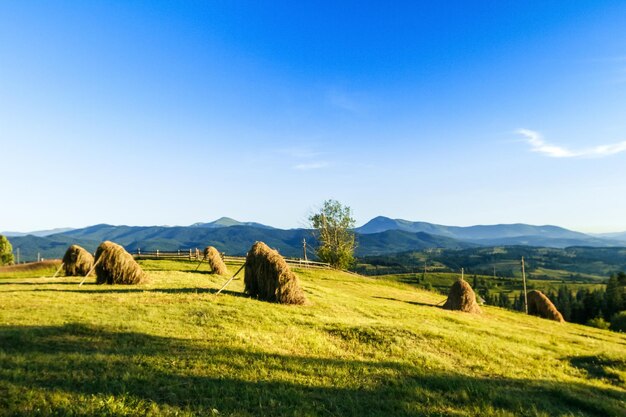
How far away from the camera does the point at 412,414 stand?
7.64m

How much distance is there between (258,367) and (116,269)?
1841cm

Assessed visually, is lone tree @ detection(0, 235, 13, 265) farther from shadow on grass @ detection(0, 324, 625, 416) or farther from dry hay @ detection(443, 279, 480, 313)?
dry hay @ detection(443, 279, 480, 313)

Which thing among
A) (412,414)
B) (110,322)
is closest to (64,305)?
(110,322)

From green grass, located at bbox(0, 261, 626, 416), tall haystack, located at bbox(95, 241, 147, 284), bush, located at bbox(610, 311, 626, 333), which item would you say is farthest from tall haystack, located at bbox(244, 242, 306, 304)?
bush, located at bbox(610, 311, 626, 333)

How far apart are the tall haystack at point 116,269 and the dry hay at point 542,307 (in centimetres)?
4334

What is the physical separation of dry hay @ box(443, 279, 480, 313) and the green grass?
12.8 metres

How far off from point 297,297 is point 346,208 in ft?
189

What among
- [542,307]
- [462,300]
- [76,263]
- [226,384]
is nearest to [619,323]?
[542,307]

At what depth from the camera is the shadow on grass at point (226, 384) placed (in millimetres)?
7023

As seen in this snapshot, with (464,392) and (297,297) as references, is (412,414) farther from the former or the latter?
(297,297)

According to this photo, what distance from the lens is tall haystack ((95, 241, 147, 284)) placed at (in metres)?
23.9

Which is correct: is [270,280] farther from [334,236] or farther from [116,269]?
[334,236]

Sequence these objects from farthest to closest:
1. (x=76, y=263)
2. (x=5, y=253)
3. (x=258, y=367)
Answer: (x=5, y=253) < (x=76, y=263) < (x=258, y=367)

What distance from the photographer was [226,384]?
8.16m
